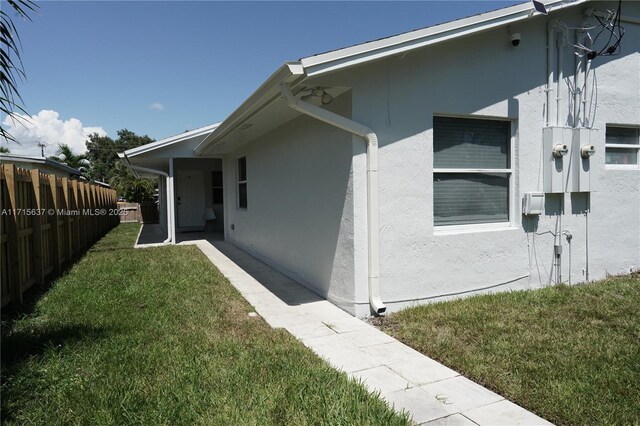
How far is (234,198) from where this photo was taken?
38.5 ft

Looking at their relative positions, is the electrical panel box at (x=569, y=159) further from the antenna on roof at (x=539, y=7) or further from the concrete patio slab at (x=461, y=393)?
the concrete patio slab at (x=461, y=393)

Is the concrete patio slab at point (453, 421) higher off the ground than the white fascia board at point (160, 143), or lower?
lower

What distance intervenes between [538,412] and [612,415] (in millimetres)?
452

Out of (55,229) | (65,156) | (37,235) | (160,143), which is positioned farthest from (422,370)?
(65,156)

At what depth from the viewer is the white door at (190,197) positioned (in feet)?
56.4

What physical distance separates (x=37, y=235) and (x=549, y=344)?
23.9ft

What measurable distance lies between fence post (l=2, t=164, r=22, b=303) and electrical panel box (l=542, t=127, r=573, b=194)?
7455 millimetres

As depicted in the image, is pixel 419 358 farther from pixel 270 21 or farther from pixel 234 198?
pixel 234 198

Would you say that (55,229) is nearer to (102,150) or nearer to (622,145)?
(622,145)

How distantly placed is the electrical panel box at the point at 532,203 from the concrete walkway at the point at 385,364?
9.53ft

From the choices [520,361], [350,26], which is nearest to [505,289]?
[520,361]

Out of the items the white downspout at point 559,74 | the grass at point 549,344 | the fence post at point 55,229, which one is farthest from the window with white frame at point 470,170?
the fence post at point 55,229

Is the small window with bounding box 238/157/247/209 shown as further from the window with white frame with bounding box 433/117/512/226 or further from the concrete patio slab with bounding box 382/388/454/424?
the concrete patio slab with bounding box 382/388/454/424

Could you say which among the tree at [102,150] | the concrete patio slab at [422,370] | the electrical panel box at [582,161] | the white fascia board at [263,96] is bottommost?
the concrete patio slab at [422,370]
